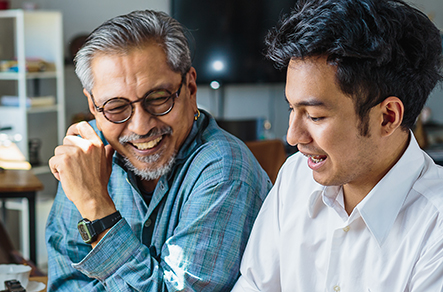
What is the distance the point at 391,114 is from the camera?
976 mm

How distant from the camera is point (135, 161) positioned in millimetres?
1411

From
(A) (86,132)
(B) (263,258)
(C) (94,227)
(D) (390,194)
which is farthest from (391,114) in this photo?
(A) (86,132)

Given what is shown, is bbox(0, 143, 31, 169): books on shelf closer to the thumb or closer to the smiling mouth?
the thumb

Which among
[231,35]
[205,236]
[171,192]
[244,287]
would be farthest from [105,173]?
[231,35]

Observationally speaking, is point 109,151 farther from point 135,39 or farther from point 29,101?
point 29,101

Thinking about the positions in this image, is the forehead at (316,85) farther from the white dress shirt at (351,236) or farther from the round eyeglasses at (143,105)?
the round eyeglasses at (143,105)

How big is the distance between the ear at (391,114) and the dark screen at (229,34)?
408 cm

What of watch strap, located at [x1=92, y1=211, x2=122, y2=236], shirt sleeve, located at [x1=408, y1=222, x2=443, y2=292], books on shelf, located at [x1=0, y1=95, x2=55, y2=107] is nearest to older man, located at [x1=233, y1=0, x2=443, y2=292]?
shirt sleeve, located at [x1=408, y1=222, x2=443, y2=292]

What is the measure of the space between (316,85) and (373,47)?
0.41 ft

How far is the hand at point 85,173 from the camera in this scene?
1.28 meters

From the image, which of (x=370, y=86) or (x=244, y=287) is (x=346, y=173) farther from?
(x=244, y=287)

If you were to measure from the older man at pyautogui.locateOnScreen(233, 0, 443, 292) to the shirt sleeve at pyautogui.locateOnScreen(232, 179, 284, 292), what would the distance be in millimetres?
145

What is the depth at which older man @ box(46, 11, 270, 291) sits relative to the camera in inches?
47.1

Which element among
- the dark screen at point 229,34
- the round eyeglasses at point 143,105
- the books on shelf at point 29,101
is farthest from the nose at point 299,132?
the dark screen at point 229,34
